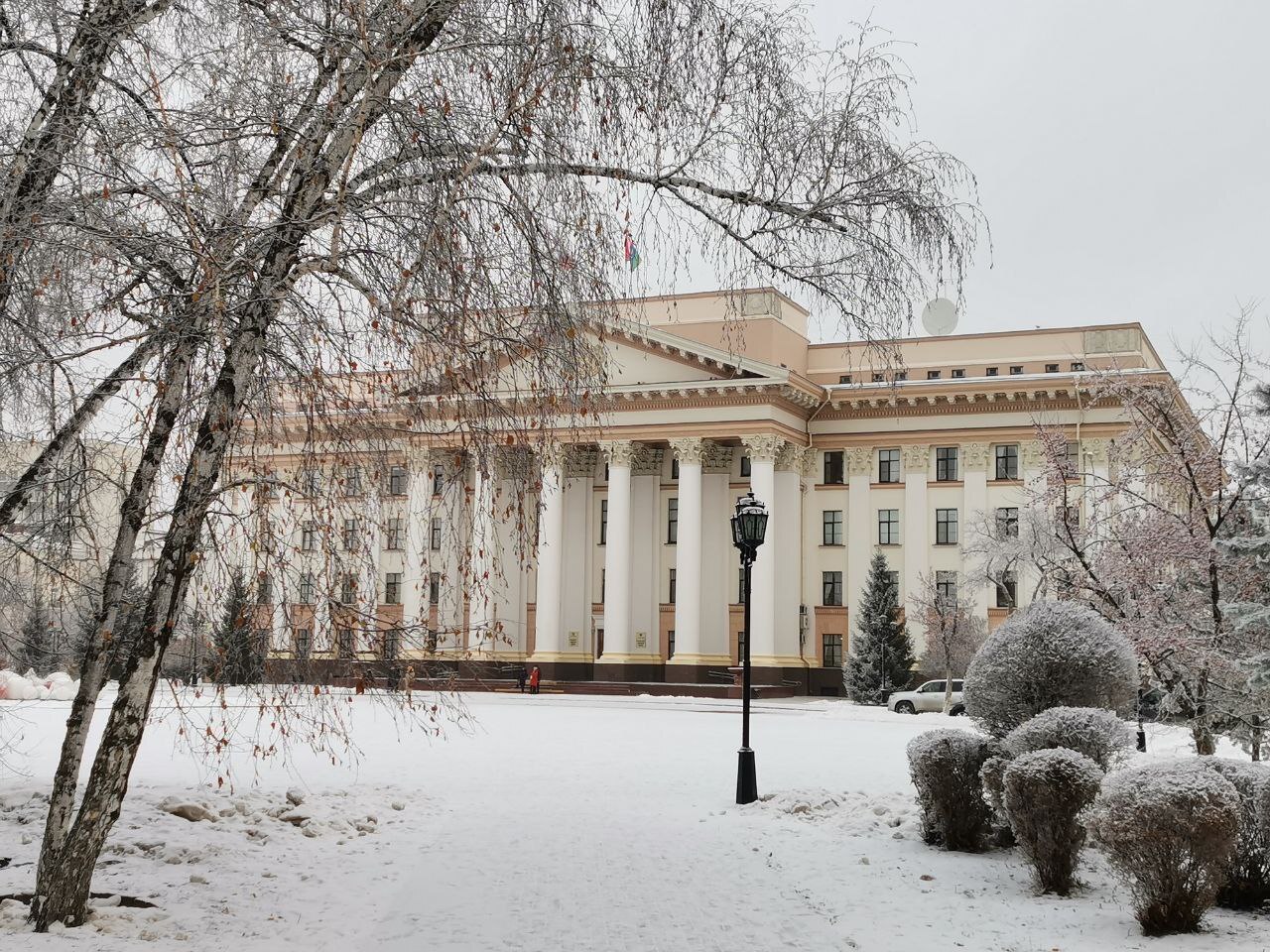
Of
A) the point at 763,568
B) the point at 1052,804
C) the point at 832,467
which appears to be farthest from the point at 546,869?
the point at 832,467

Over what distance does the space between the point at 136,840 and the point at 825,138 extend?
7991 millimetres

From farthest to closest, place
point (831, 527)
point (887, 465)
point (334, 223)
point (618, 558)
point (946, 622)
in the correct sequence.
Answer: point (831, 527), point (887, 465), point (618, 558), point (946, 622), point (334, 223)

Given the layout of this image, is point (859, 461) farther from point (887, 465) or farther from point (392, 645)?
point (392, 645)

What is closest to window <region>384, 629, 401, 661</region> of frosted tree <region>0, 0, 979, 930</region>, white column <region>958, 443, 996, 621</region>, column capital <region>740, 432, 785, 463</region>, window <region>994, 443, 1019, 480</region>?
frosted tree <region>0, 0, 979, 930</region>

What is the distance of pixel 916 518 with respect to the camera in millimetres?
52594

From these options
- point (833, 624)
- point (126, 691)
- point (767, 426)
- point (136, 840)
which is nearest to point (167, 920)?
point (126, 691)

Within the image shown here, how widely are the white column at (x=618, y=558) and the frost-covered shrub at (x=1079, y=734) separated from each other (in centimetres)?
4103

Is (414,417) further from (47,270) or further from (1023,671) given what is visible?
(1023,671)

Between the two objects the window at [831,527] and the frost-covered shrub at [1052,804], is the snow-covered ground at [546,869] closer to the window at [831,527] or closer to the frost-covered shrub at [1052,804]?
the frost-covered shrub at [1052,804]

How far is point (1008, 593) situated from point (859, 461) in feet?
27.6

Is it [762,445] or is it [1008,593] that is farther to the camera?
[1008,593]

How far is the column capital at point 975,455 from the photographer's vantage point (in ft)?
169

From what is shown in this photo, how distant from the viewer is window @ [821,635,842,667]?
52.7 meters

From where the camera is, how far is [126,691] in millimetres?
7762
